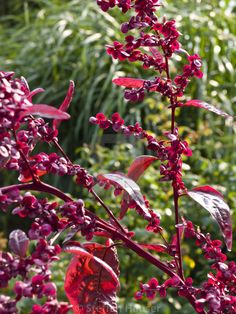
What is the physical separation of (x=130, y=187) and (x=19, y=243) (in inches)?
6.2

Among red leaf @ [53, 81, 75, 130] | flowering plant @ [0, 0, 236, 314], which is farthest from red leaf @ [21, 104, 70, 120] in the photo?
red leaf @ [53, 81, 75, 130]

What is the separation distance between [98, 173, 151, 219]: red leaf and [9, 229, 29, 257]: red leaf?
136 millimetres

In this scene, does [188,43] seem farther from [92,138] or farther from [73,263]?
[73,263]

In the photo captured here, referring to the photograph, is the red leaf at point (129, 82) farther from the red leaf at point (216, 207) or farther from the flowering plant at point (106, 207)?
the red leaf at point (216, 207)

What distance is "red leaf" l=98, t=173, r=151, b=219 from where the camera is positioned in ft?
2.62

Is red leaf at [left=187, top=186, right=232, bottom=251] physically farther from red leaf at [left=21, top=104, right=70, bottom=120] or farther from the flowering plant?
red leaf at [left=21, top=104, right=70, bottom=120]

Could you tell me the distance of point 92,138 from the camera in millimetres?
4207

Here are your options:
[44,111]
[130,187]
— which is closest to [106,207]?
[130,187]

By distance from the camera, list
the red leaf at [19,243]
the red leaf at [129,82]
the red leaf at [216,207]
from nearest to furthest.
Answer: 1. the red leaf at [19,243]
2. the red leaf at [216,207]
3. the red leaf at [129,82]

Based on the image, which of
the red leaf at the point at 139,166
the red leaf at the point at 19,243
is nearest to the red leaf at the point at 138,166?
the red leaf at the point at 139,166

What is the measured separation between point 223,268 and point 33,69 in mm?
4395

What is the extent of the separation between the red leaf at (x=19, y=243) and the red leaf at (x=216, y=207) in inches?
8.6

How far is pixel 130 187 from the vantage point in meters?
0.82

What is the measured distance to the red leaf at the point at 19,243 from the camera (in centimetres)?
71
